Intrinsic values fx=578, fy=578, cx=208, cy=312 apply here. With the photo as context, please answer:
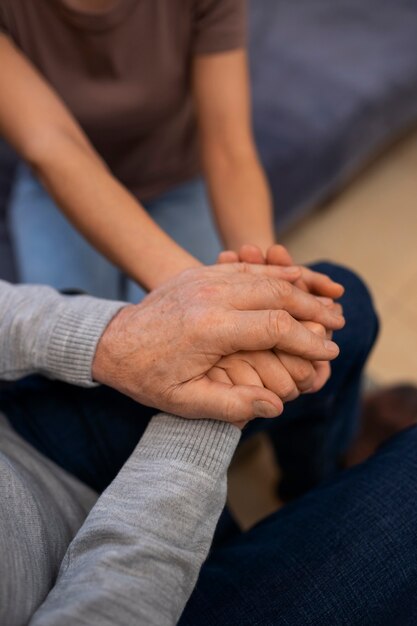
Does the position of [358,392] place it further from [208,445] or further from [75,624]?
[75,624]

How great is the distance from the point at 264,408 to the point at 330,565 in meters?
0.19

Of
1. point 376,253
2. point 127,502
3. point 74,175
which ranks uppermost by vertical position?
point 74,175

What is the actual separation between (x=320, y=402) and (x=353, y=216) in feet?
3.50

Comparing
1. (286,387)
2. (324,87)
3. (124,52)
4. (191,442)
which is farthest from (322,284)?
(324,87)

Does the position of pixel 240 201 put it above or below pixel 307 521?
above

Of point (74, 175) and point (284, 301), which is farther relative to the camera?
point (74, 175)

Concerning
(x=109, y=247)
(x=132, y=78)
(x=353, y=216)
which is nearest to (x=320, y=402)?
(x=109, y=247)

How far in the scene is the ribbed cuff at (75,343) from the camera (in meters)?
0.73

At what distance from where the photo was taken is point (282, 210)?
4.94 feet

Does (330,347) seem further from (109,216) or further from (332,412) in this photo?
(109,216)

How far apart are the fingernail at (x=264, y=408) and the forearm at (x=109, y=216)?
0.88ft

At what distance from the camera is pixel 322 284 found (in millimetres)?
830

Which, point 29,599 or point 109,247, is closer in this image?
point 29,599

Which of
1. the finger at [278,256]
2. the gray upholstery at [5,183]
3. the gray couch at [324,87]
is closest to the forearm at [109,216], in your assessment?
the finger at [278,256]
